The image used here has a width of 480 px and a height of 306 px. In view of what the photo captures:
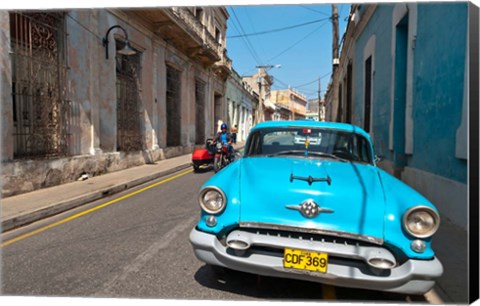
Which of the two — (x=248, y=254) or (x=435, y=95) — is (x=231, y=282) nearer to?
(x=248, y=254)

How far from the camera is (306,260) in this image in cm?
248

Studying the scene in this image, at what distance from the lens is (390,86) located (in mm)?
9203

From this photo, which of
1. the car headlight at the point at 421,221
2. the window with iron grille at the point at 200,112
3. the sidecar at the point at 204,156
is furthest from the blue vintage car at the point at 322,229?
the window with iron grille at the point at 200,112

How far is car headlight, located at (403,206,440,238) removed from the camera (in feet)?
8.17

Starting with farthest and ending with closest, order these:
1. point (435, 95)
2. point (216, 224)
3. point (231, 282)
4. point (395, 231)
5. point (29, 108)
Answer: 1. point (29, 108)
2. point (435, 95)
3. point (231, 282)
4. point (216, 224)
5. point (395, 231)

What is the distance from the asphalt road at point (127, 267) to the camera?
2926 mm

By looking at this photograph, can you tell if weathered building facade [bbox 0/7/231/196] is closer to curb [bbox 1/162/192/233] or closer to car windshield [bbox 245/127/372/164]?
curb [bbox 1/162/192/233]

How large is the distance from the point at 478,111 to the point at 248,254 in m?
3.50

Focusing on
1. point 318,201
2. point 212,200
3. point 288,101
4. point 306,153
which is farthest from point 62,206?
point 288,101

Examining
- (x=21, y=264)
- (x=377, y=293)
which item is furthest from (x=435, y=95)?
(x=21, y=264)

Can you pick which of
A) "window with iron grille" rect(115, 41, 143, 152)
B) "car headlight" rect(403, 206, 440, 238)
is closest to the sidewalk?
"window with iron grille" rect(115, 41, 143, 152)

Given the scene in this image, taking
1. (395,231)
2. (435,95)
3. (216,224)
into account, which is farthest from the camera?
(435,95)

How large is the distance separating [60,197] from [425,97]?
7.75 metres

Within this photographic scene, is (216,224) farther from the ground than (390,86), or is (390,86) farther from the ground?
(390,86)
